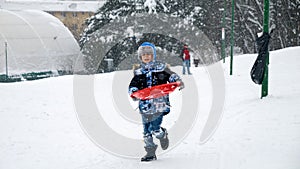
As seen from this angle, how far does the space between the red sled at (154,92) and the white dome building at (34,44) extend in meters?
25.7

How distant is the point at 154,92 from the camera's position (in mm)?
5480

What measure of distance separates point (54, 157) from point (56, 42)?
29.5 meters

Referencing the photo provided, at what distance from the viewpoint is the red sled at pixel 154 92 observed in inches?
215

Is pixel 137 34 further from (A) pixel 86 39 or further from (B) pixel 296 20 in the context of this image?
(B) pixel 296 20

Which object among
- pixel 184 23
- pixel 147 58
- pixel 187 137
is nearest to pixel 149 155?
pixel 147 58

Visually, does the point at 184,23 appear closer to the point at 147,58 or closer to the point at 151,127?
the point at 147,58

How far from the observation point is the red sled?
5.47 metres

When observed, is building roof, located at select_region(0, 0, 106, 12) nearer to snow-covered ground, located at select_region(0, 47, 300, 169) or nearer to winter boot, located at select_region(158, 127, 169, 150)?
snow-covered ground, located at select_region(0, 47, 300, 169)

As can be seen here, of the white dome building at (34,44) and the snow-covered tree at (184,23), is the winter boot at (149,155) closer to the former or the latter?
the white dome building at (34,44)

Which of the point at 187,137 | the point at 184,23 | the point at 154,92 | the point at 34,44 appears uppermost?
the point at 184,23

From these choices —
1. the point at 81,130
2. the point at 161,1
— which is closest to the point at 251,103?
the point at 81,130

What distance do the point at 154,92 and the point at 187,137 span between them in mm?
1824

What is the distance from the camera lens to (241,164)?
4895 millimetres

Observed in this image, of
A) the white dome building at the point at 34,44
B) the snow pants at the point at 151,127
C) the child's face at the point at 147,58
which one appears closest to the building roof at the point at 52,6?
the white dome building at the point at 34,44
